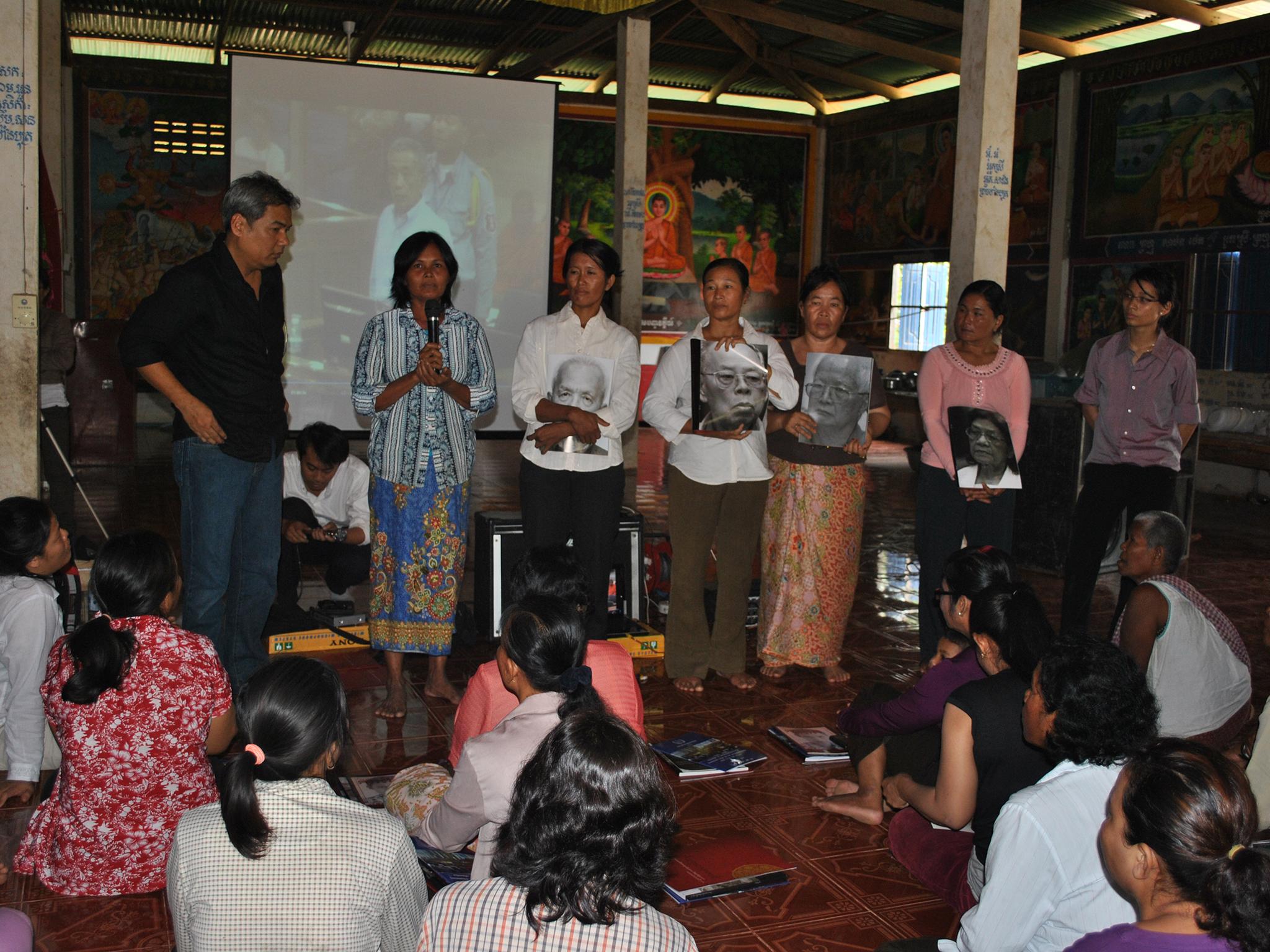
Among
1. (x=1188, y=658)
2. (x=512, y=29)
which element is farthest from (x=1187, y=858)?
(x=512, y=29)

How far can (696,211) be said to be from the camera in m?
A: 15.8

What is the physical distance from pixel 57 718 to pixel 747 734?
222cm

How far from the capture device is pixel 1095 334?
12.0 m

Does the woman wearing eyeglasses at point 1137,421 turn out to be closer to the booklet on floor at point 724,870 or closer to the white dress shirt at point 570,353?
the white dress shirt at point 570,353

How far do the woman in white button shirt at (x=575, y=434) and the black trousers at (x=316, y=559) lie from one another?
1130 mm

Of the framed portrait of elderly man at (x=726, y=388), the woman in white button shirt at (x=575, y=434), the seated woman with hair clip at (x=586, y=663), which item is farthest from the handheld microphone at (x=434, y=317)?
the seated woman with hair clip at (x=586, y=663)

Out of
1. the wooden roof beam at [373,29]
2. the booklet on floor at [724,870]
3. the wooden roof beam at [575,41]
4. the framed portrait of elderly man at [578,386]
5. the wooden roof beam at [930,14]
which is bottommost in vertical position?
the booklet on floor at [724,870]

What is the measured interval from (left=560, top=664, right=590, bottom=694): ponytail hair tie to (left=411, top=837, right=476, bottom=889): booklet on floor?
643 mm

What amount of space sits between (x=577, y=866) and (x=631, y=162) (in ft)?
27.2

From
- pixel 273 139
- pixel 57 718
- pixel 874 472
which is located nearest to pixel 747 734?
pixel 57 718

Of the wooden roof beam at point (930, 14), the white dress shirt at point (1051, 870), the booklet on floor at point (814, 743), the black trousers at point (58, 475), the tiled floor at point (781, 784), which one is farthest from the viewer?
the wooden roof beam at point (930, 14)

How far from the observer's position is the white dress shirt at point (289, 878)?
1.75 m

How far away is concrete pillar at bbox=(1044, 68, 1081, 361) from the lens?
1220 centimetres

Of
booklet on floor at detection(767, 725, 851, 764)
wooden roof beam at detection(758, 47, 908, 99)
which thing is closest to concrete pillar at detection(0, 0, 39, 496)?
booklet on floor at detection(767, 725, 851, 764)
